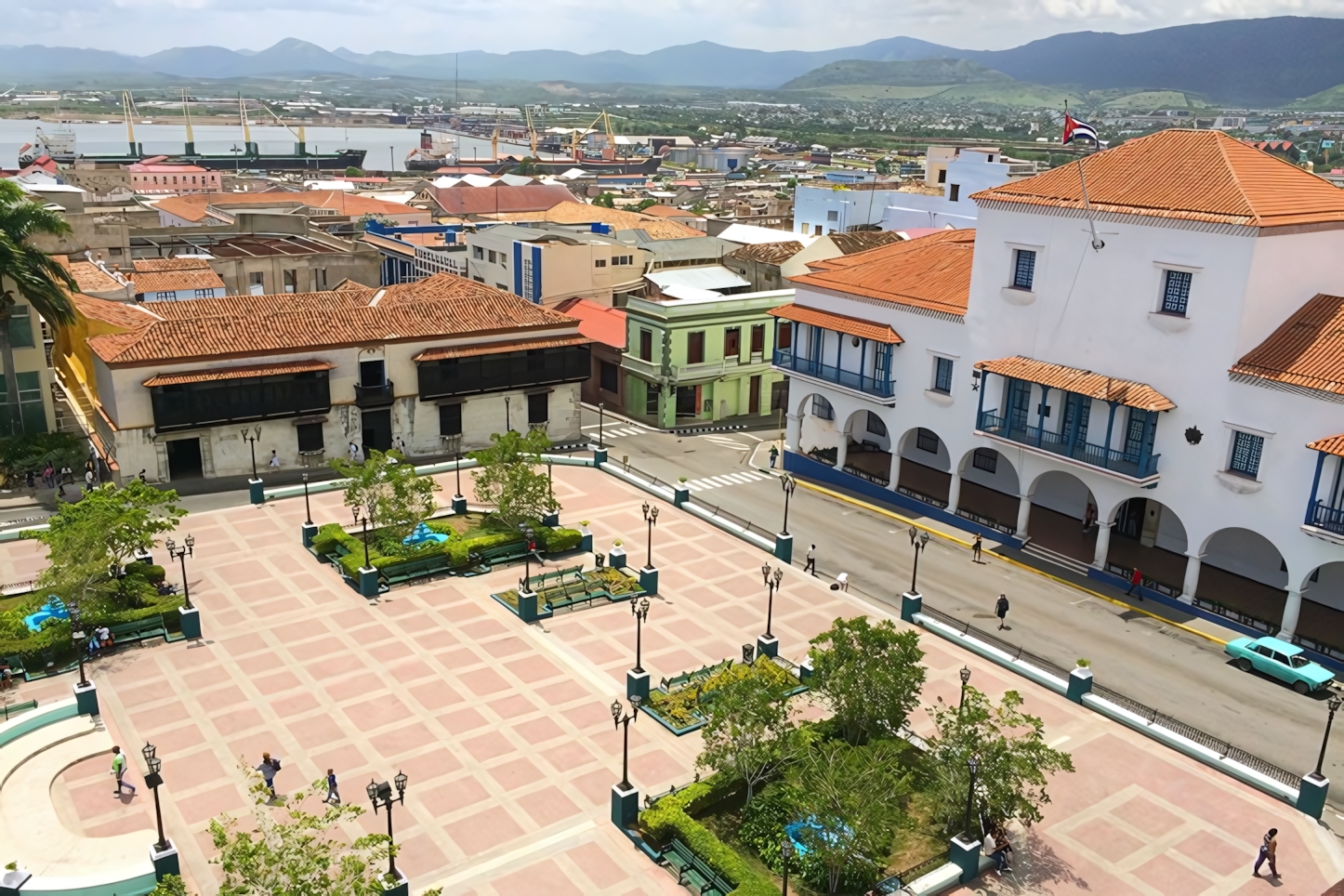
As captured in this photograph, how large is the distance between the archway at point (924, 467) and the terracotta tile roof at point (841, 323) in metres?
4.45

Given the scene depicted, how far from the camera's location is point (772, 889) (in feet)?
72.3

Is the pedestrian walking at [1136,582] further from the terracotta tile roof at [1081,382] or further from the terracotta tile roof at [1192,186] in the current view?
the terracotta tile roof at [1192,186]

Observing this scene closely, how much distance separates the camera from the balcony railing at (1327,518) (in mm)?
33156

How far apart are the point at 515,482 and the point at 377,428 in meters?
13.3

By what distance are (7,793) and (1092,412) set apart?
3625cm

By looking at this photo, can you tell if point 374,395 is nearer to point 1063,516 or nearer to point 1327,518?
point 1063,516

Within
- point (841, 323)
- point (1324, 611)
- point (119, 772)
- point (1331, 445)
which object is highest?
point (841, 323)

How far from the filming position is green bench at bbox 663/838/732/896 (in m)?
22.7

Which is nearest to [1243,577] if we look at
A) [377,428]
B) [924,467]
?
[924,467]

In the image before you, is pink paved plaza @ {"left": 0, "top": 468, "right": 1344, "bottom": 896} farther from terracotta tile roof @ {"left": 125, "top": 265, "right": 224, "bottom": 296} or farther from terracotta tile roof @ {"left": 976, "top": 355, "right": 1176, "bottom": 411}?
terracotta tile roof @ {"left": 125, "top": 265, "right": 224, "bottom": 296}

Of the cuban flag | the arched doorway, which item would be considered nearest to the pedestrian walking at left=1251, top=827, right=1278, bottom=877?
the arched doorway

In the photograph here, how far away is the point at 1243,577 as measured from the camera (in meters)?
39.7

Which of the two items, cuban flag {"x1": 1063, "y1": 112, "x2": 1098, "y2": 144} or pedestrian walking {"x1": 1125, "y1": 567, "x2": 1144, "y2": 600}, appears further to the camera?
cuban flag {"x1": 1063, "y1": 112, "x2": 1098, "y2": 144}

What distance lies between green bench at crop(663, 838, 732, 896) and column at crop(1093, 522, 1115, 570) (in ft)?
76.8
